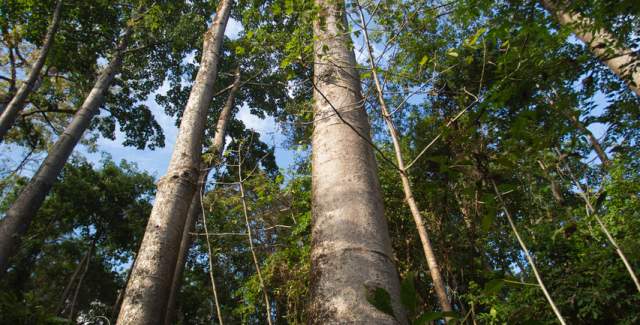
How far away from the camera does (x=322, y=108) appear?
1.57m

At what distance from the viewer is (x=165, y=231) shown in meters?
2.62

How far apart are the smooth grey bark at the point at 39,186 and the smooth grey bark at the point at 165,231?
401 cm

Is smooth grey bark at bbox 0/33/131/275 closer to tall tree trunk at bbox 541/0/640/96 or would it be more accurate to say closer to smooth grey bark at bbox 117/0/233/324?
smooth grey bark at bbox 117/0/233/324

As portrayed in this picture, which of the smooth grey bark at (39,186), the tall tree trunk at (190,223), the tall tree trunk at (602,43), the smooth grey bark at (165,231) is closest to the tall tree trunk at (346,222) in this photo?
the tall tree trunk at (602,43)

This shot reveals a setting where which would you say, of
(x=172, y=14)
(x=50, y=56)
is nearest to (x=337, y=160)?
(x=50, y=56)

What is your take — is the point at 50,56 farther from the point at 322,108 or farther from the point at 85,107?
the point at 322,108

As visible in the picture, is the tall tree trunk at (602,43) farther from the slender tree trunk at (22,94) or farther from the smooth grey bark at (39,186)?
the slender tree trunk at (22,94)

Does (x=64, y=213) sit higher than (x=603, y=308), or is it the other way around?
(x=64, y=213)

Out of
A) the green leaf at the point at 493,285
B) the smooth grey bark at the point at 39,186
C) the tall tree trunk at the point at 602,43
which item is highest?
the smooth grey bark at the point at 39,186

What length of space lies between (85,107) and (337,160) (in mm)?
8242

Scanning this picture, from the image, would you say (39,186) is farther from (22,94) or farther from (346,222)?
(346,222)

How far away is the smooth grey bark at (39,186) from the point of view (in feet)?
17.4

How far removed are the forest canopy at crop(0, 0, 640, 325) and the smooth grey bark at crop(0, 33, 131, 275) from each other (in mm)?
36

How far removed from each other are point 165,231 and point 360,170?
1.94m
